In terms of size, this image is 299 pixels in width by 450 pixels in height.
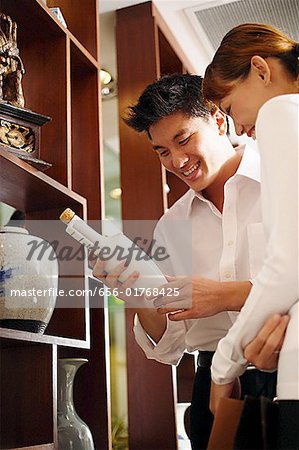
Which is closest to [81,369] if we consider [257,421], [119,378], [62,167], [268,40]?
[62,167]

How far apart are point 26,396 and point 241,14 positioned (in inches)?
67.7

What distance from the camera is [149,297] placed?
1.35 m

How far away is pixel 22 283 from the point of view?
4.28 feet

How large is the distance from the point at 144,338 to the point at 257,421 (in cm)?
66

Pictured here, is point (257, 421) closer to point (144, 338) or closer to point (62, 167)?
point (144, 338)

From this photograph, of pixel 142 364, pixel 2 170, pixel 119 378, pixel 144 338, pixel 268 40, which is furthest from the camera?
pixel 119 378

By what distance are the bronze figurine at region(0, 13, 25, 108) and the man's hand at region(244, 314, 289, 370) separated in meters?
0.84

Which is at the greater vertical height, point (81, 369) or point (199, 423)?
point (81, 369)

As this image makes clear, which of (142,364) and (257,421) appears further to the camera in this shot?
(142,364)

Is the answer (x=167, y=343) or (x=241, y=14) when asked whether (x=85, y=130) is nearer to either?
(x=167, y=343)

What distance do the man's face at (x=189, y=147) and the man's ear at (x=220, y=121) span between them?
66mm

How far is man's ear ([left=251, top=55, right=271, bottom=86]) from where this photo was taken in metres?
1.06

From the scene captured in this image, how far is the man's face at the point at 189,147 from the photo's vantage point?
1516mm

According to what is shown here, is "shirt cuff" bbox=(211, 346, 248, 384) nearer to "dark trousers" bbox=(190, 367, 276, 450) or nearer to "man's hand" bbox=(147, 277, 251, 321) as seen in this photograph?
"man's hand" bbox=(147, 277, 251, 321)
